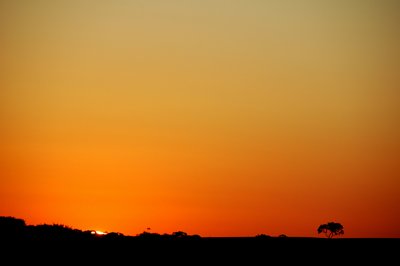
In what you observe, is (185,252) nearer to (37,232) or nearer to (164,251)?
(164,251)

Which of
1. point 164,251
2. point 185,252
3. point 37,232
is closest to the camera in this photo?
point 164,251

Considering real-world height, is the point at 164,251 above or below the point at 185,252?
below

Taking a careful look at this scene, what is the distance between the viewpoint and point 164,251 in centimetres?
6162

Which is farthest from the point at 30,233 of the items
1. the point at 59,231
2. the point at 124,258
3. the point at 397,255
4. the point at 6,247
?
the point at 397,255

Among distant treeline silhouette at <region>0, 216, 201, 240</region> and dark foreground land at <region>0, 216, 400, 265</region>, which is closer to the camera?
dark foreground land at <region>0, 216, 400, 265</region>

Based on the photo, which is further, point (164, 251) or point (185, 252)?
point (185, 252)

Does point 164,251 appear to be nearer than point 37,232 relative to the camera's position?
Yes

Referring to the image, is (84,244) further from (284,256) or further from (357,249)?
(357,249)

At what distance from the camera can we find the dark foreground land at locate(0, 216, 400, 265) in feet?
183

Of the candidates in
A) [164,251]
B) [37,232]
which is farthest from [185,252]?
[37,232]

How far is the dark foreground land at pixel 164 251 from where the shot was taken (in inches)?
2194

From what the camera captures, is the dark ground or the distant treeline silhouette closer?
the dark ground

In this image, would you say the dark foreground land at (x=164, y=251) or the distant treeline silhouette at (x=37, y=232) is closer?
the dark foreground land at (x=164, y=251)

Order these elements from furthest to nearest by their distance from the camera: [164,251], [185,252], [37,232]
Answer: [37,232] < [185,252] < [164,251]
